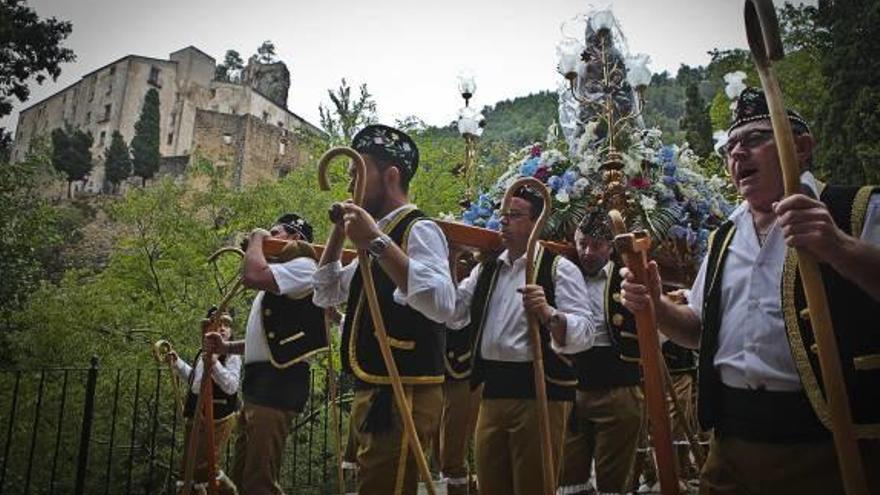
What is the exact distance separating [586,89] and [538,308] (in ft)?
16.4

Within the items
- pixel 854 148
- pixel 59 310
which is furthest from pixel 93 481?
pixel 854 148

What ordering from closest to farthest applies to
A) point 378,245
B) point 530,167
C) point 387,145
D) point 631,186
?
point 378,245 → point 387,145 → point 631,186 → point 530,167

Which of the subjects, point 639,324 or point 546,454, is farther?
point 546,454

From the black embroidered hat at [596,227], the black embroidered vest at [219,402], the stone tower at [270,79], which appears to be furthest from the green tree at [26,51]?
the stone tower at [270,79]

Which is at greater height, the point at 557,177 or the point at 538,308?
the point at 557,177

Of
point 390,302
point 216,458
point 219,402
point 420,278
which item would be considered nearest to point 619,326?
point 390,302

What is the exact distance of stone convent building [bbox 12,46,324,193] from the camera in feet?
146

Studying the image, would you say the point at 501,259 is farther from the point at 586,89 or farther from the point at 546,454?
the point at 586,89

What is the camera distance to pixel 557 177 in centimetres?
549

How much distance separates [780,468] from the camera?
1988 mm

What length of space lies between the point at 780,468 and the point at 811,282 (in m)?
0.77

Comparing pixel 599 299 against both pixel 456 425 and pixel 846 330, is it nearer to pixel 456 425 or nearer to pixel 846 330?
pixel 456 425

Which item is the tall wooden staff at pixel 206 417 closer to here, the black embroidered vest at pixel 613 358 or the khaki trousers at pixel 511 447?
the khaki trousers at pixel 511 447

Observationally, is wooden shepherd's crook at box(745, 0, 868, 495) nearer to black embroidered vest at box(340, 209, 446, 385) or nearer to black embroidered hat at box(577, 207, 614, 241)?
black embroidered vest at box(340, 209, 446, 385)
